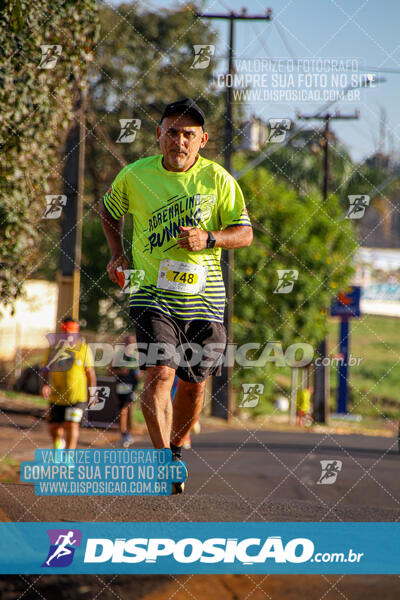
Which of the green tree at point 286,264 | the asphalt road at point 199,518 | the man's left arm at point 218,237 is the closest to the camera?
the asphalt road at point 199,518

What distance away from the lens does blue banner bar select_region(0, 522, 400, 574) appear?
421 cm

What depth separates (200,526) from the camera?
4516 mm

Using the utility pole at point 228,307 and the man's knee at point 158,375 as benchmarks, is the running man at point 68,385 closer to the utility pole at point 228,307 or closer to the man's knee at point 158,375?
the man's knee at point 158,375

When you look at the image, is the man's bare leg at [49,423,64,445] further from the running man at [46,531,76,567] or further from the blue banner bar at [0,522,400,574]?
the running man at [46,531,76,567]

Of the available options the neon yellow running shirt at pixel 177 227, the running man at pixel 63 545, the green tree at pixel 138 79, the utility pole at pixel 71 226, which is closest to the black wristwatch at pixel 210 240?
the neon yellow running shirt at pixel 177 227

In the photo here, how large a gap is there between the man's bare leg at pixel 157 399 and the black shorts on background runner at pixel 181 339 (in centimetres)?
5

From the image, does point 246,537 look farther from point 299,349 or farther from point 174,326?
point 299,349

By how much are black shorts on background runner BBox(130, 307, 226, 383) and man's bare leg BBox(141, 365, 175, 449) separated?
51 millimetres

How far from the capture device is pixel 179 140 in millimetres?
4660

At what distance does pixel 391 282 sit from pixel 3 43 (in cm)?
2835

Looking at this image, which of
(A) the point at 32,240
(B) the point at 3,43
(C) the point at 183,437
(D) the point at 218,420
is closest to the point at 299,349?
(D) the point at 218,420

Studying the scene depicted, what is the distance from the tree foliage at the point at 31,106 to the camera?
8586 millimetres

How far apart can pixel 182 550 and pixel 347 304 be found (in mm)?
25458

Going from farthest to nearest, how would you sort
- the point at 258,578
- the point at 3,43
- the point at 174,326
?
the point at 3,43 → the point at 174,326 → the point at 258,578
